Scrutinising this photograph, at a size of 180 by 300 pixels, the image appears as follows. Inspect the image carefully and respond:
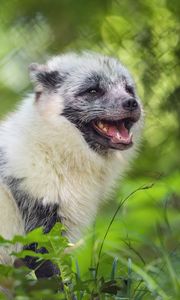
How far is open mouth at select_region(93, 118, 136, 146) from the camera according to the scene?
4734 millimetres

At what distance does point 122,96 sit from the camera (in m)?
4.84

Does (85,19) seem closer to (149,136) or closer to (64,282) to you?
(149,136)

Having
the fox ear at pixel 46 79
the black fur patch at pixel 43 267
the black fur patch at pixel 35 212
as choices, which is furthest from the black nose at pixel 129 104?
the black fur patch at pixel 43 267

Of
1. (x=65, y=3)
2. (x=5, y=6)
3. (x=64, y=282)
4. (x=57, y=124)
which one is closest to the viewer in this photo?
(x=64, y=282)

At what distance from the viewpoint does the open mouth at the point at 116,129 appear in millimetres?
4734

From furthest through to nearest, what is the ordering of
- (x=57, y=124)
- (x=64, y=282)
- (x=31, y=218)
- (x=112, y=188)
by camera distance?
(x=112, y=188), (x=57, y=124), (x=31, y=218), (x=64, y=282)

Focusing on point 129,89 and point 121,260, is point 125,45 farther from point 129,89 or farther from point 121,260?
point 121,260

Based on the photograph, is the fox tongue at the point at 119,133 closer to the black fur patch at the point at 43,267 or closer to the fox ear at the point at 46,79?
the fox ear at the point at 46,79

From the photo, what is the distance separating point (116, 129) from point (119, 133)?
5cm

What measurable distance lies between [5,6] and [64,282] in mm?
3786

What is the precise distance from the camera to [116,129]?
191 inches

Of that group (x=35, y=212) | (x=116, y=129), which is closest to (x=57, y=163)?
(x=35, y=212)

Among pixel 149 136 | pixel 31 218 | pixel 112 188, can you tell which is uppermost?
pixel 31 218

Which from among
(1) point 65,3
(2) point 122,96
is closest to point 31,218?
(2) point 122,96
